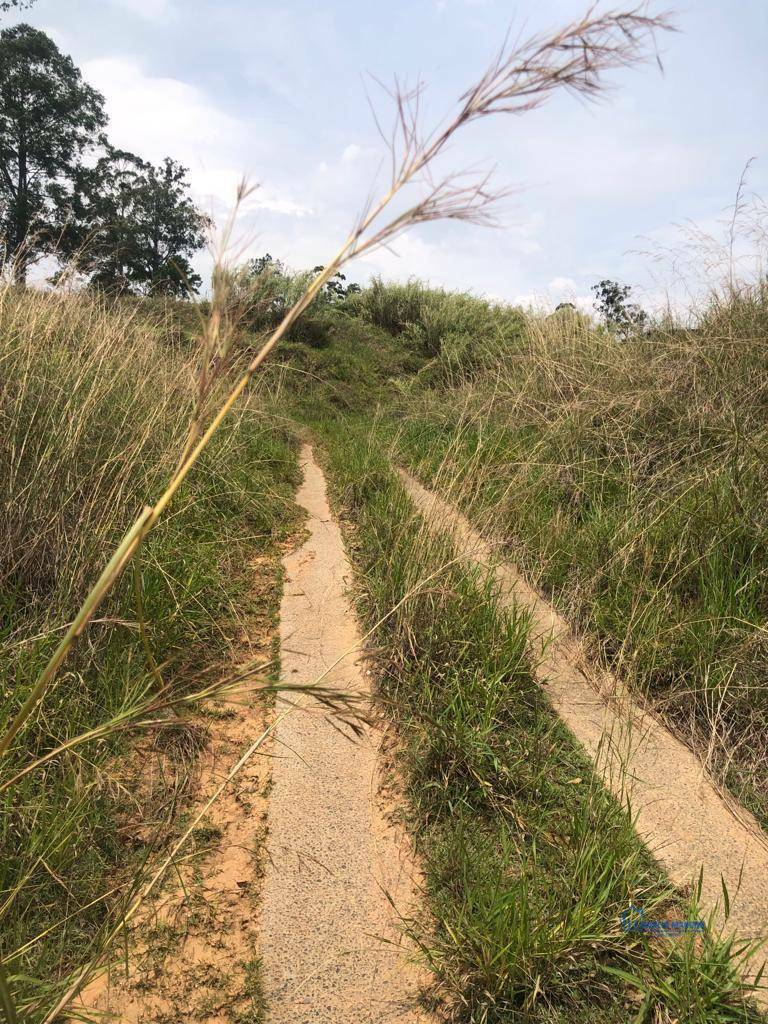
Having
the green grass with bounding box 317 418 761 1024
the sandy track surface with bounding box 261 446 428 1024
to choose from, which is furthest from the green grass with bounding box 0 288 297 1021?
the green grass with bounding box 317 418 761 1024

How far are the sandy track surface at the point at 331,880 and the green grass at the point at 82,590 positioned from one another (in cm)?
43

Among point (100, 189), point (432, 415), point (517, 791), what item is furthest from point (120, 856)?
point (100, 189)

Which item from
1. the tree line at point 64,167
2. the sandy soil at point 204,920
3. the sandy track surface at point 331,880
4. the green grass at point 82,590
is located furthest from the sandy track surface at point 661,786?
the tree line at point 64,167

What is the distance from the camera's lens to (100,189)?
20609 mm

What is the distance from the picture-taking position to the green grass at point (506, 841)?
5.37 ft

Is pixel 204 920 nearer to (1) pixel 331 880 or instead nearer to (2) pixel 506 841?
(1) pixel 331 880

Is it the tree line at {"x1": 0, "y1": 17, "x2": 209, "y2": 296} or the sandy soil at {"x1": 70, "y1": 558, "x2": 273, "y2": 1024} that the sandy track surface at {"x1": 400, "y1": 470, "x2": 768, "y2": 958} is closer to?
the sandy soil at {"x1": 70, "y1": 558, "x2": 273, "y2": 1024}

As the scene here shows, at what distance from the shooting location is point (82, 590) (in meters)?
2.77

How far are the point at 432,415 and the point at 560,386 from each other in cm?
192

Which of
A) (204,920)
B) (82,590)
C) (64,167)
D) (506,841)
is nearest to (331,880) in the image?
(204,920)

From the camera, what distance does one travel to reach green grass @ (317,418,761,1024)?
1.64 m

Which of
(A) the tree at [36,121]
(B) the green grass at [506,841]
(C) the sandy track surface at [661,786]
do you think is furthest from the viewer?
(A) the tree at [36,121]

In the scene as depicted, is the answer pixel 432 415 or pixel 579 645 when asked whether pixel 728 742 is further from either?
pixel 432 415

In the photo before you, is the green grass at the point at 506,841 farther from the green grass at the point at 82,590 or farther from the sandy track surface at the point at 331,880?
the green grass at the point at 82,590
